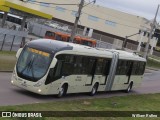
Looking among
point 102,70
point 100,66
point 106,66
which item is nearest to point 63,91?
point 100,66

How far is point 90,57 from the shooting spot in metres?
26.1

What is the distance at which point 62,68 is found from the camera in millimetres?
23141

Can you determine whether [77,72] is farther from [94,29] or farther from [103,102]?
[94,29]

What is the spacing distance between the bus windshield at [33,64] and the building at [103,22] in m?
83.5

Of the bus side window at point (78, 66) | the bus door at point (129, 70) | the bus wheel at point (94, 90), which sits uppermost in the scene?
the bus side window at point (78, 66)

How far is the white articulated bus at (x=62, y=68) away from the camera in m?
22.1

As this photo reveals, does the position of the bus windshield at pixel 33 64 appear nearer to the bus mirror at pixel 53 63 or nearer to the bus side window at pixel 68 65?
the bus mirror at pixel 53 63

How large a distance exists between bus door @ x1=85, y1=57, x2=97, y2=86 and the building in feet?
259

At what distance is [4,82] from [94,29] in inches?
3539

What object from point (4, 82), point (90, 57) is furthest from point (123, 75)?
point (4, 82)

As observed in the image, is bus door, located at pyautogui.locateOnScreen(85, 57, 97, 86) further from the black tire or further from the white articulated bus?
the black tire

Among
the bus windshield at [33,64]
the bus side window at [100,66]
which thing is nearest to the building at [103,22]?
the bus side window at [100,66]

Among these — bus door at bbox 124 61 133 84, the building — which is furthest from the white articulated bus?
the building

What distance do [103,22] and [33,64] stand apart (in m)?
91.8
